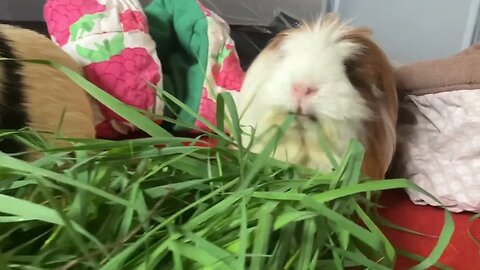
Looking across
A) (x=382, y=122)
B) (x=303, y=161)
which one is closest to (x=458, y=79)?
(x=382, y=122)

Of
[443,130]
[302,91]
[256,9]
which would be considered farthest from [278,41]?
[256,9]

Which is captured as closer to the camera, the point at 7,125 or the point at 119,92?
the point at 7,125

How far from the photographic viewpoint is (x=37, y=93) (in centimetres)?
80

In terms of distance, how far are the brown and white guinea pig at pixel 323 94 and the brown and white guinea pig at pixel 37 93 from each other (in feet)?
0.68

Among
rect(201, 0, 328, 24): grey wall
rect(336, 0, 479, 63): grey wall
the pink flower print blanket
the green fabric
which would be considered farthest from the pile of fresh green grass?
rect(201, 0, 328, 24): grey wall

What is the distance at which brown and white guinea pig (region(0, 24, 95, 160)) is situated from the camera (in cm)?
76

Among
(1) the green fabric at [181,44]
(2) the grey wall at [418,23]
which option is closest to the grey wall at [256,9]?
(2) the grey wall at [418,23]

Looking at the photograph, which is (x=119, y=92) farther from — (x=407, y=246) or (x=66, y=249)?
(x=66, y=249)

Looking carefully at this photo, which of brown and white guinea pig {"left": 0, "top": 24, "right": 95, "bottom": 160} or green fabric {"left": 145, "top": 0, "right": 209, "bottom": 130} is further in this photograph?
green fabric {"left": 145, "top": 0, "right": 209, "bottom": 130}

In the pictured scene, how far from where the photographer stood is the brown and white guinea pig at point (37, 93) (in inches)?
30.0

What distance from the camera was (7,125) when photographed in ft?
2.42

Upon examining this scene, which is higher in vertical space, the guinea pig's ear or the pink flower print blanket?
the guinea pig's ear

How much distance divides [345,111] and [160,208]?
13.0 inches

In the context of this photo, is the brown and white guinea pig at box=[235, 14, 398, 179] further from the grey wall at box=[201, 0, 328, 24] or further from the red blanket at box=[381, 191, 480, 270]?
the grey wall at box=[201, 0, 328, 24]
